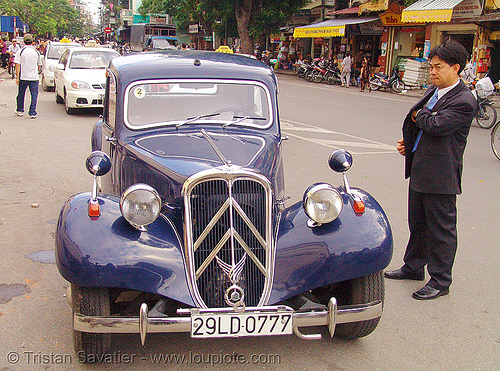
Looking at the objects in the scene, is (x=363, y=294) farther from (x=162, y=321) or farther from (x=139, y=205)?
(x=139, y=205)

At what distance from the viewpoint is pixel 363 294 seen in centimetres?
324

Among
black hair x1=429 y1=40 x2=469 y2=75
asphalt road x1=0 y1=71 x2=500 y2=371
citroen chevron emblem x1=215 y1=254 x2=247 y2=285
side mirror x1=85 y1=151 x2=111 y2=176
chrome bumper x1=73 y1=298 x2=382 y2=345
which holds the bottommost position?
asphalt road x1=0 y1=71 x2=500 y2=371

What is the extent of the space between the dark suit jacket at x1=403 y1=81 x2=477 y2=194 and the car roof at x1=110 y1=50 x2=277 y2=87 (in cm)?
139

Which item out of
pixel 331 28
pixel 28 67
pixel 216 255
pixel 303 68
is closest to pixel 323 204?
pixel 216 255

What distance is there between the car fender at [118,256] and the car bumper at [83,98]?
10.3 m

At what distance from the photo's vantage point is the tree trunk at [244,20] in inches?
1264

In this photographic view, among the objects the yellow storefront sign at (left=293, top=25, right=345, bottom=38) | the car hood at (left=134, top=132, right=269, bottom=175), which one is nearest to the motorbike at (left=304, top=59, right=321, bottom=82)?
the yellow storefront sign at (left=293, top=25, right=345, bottom=38)

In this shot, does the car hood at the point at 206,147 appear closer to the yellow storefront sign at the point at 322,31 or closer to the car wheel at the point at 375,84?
the car wheel at the point at 375,84

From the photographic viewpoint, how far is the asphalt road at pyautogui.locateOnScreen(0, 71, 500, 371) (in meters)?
3.24

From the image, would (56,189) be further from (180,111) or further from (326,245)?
(326,245)

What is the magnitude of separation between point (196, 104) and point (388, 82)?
20.2 metres

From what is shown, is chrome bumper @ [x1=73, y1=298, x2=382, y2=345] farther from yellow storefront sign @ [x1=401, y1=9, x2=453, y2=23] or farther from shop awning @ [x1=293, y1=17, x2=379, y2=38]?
shop awning @ [x1=293, y1=17, x2=379, y2=38]

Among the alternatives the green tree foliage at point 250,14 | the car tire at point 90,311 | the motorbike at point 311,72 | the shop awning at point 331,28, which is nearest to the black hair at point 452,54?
the car tire at point 90,311

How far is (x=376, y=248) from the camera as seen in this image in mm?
3189
